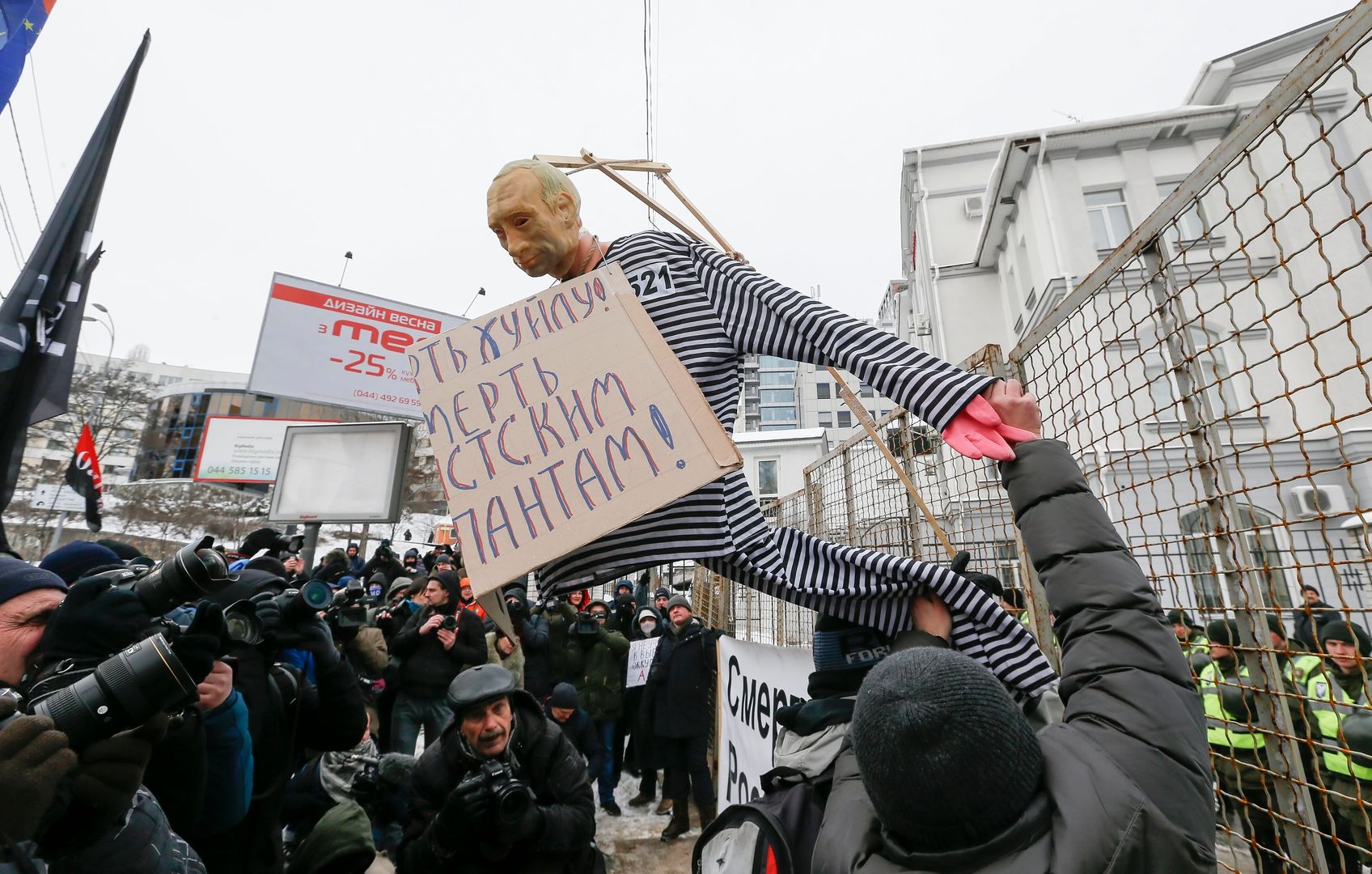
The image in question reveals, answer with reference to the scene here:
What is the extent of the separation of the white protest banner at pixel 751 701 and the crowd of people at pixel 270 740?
981mm

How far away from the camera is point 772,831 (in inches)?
46.9

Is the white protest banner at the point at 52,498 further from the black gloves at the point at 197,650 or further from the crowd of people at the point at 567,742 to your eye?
the black gloves at the point at 197,650

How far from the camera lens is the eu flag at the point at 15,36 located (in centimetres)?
371

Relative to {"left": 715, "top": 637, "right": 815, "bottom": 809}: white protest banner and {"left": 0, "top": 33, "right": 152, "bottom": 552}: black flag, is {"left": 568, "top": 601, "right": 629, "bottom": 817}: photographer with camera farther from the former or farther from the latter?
{"left": 0, "top": 33, "right": 152, "bottom": 552}: black flag

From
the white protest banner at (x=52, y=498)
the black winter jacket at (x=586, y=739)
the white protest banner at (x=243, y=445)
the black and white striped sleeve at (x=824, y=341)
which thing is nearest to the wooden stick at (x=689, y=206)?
the black and white striped sleeve at (x=824, y=341)

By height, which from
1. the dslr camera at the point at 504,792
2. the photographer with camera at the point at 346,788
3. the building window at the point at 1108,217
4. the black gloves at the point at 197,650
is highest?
the building window at the point at 1108,217

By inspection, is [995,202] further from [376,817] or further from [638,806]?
[376,817]

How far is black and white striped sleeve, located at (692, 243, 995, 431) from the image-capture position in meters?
1.15

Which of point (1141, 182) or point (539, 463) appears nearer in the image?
point (539, 463)

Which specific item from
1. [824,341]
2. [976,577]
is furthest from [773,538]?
[976,577]

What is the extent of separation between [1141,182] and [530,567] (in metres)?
18.3

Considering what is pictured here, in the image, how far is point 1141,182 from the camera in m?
14.9

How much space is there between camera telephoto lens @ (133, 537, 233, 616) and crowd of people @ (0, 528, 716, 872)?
1cm

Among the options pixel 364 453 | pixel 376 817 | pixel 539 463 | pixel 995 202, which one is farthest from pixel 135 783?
pixel 995 202
